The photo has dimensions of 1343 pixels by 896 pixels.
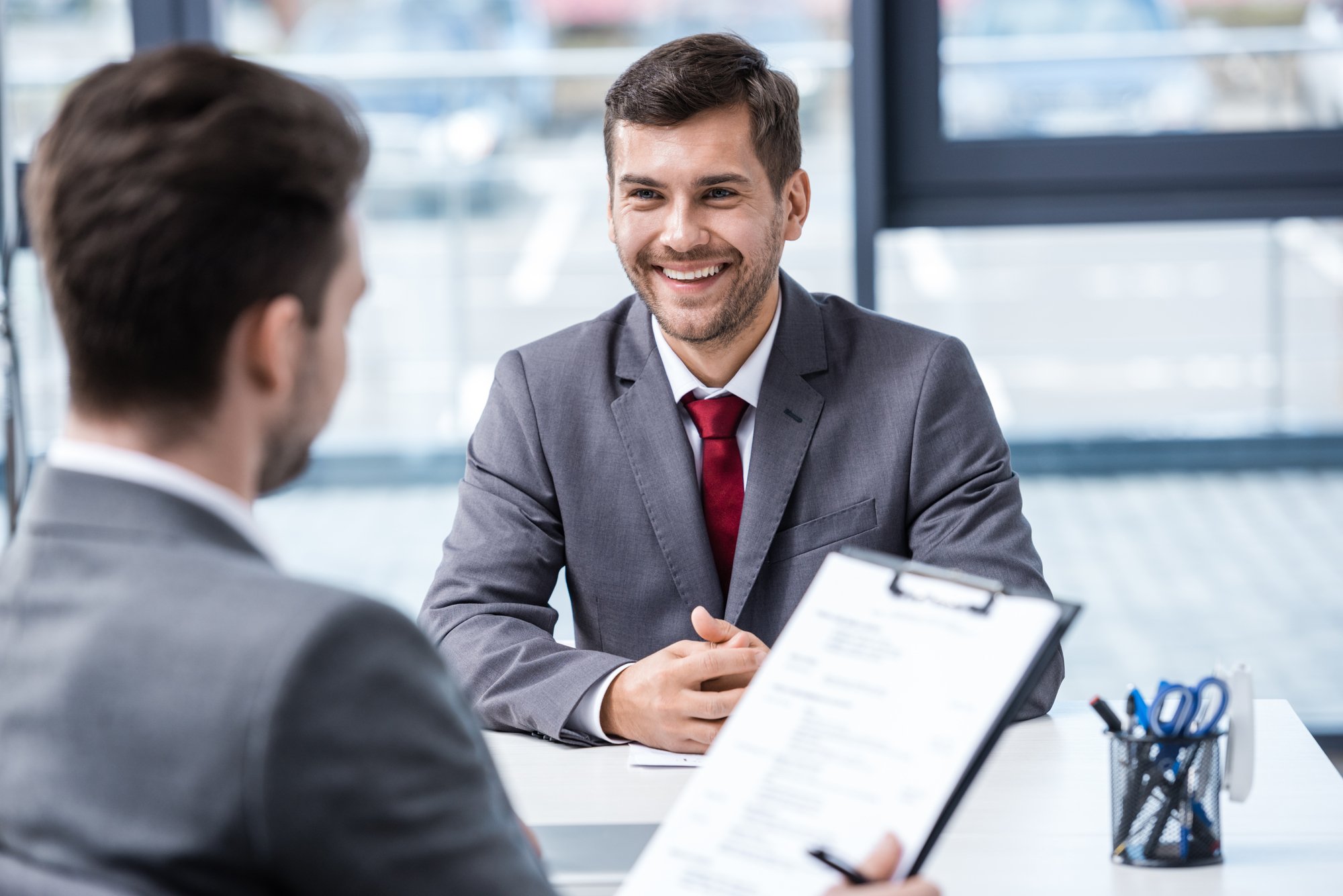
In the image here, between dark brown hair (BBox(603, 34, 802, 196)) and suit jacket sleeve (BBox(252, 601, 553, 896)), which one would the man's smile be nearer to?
dark brown hair (BBox(603, 34, 802, 196))

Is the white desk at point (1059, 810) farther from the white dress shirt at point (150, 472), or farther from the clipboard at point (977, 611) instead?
the white dress shirt at point (150, 472)

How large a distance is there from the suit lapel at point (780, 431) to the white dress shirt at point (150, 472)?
38.7 inches

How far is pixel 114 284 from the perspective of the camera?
31.5 inches

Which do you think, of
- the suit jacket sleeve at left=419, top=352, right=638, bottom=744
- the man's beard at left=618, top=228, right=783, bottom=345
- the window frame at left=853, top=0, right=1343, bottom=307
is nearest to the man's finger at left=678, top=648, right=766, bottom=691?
the suit jacket sleeve at left=419, top=352, right=638, bottom=744

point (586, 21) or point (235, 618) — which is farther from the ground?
point (586, 21)

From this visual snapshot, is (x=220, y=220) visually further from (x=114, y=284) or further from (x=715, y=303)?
(x=715, y=303)

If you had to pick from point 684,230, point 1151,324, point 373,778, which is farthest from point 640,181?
point 1151,324

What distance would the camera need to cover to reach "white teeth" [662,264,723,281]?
71.7 inches

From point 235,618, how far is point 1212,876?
0.85 metres

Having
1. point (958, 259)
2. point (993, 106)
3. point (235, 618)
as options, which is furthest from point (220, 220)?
point (958, 259)

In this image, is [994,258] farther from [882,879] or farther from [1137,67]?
[882,879]

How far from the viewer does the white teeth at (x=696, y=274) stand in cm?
182

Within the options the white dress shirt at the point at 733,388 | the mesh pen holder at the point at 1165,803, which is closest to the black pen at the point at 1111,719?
the mesh pen holder at the point at 1165,803

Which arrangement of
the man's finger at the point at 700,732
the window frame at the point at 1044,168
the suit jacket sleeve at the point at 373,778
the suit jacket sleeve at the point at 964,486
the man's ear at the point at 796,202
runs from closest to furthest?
the suit jacket sleeve at the point at 373,778 → the man's finger at the point at 700,732 → the suit jacket sleeve at the point at 964,486 → the man's ear at the point at 796,202 → the window frame at the point at 1044,168
